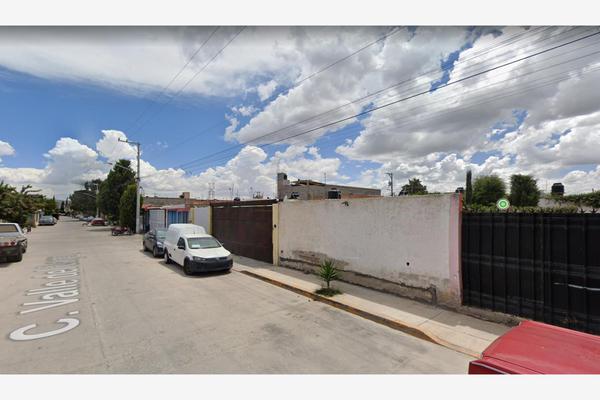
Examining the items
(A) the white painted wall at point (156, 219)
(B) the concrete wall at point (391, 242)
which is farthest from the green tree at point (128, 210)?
(B) the concrete wall at point (391, 242)

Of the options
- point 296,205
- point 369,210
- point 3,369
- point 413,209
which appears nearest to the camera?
point 3,369

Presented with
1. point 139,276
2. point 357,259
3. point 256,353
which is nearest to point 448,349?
point 256,353

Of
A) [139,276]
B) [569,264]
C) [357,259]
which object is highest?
[569,264]

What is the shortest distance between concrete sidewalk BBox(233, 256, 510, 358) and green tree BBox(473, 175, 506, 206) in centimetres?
3962

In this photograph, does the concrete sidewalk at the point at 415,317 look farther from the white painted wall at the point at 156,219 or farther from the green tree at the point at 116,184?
the green tree at the point at 116,184

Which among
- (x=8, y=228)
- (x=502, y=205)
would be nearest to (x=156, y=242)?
(x=8, y=228)

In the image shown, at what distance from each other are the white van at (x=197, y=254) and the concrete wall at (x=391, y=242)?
273 centimetres

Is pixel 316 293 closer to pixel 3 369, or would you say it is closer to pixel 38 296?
pixel 3 369

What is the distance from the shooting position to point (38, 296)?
7.28 m

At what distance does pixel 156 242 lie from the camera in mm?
14086

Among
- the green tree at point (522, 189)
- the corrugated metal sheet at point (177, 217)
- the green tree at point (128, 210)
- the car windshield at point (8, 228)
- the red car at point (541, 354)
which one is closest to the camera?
the red car at point (541, 354)

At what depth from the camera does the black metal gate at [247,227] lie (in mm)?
12070

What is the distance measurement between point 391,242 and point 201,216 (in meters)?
13.9

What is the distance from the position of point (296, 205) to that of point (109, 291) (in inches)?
242
